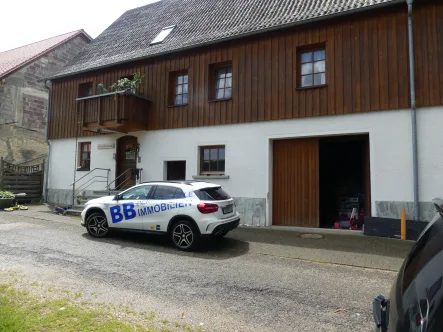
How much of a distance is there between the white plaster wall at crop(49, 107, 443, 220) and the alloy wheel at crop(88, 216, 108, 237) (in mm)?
4195

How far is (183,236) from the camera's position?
723 cm

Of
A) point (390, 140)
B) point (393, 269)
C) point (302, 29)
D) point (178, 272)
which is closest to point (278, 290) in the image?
point (178, 272)

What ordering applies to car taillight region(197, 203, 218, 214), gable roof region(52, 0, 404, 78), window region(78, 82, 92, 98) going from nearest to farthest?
car taillight region(197, 203, 218, 214)
gable roof region(52, 0, 404, 78)
window region(78, 82, 92, 98)

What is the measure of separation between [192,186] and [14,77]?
18.3 meters

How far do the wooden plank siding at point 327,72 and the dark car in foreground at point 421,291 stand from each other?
854cm

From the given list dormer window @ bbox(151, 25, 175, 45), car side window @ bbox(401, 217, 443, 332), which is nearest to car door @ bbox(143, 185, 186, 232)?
car side window @ bbox(401, 217, 443, 332)

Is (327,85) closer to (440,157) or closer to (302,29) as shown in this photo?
(302,29)

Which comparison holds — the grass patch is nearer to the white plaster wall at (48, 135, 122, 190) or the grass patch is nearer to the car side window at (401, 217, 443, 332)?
the car side window at (401, 217, 443, 332)

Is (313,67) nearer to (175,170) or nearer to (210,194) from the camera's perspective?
(210,194)

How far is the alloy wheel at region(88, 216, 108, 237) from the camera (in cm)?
834

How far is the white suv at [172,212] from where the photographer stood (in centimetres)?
707

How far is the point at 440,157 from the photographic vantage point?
A: 27.4 ft

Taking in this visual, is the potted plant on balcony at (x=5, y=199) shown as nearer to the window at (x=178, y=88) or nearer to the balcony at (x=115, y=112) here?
the balcony at (x=115, y=112)

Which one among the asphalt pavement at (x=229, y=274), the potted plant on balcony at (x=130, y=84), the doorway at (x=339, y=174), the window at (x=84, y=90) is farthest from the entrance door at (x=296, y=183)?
the window at (x=84, y=90)
